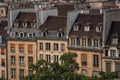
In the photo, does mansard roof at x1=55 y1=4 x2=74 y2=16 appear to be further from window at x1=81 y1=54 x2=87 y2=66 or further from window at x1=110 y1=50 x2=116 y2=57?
window at x1=110 y1=50 x2=116 y2=57

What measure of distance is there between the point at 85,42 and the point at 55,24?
946cm

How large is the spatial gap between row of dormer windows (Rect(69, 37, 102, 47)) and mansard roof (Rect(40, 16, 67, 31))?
137 inches

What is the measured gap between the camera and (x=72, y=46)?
97.1 m

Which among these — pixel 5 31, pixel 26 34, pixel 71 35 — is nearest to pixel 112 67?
pixel 71 35

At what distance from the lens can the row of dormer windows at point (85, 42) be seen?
9439 cm

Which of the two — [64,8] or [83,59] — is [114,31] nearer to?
[83,59]

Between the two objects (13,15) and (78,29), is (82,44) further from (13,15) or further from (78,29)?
(13,15)

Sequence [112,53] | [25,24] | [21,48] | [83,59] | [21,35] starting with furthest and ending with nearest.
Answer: [25,24] → [21,35] → [21,48] → [83,59] → [112,53]

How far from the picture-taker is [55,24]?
337 feet

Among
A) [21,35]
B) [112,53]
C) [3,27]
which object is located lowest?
[112,53]

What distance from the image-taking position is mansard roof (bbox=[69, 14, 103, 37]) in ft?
314

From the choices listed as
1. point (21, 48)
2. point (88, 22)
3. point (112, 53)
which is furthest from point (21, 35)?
point (112, 53)

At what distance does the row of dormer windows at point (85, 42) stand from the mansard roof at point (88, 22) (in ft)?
2.98

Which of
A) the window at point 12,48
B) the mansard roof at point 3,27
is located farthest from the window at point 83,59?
the mansard roof at point 3,27
